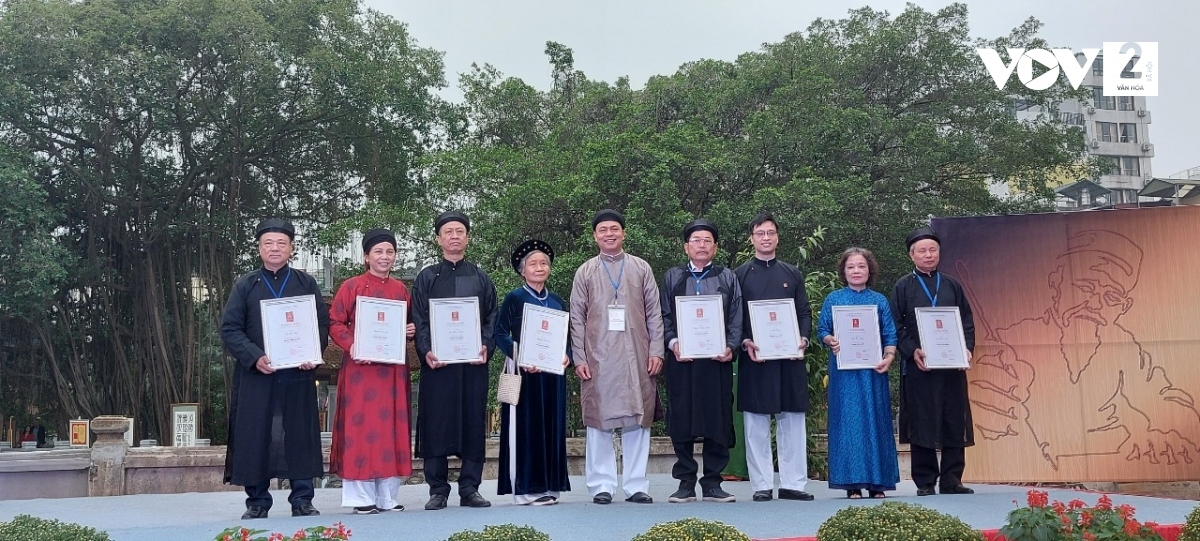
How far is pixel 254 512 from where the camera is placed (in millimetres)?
5523

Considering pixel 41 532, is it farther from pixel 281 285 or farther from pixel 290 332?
pixel 281 285

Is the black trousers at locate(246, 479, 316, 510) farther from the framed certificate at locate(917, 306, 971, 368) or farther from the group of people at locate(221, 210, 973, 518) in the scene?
the framed certificate at locate(917, 306, 971, 368)

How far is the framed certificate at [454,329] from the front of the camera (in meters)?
5.80

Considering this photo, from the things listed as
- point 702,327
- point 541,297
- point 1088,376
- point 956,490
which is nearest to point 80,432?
point 541,297

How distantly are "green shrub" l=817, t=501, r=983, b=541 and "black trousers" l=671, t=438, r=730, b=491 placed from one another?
217 centimetres

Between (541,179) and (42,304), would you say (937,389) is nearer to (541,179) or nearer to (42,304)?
(541,179)

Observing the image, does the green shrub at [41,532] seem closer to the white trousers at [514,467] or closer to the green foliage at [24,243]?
the white trousers at [514,467]

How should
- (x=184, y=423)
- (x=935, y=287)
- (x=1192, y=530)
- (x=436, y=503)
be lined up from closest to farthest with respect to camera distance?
(x=1192, y=530) < (x=436, y=503) < (x=935, y=287) < (x=184, y=423)

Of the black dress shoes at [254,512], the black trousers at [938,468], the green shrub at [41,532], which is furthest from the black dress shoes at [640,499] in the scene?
the green shrub at [41,532]

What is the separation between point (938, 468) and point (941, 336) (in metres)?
0.79

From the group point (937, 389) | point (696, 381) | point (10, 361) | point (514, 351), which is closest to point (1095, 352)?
point (937, 389)

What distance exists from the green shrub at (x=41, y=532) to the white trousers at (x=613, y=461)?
9.12 ft

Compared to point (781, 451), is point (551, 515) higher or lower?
lower

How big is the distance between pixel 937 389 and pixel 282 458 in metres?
3.73
